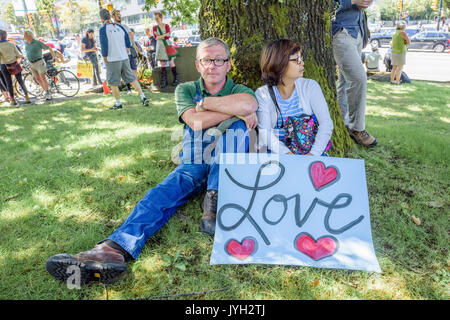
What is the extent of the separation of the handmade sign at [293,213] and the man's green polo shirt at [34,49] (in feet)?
26.6

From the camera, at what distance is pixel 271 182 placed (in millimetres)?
2266

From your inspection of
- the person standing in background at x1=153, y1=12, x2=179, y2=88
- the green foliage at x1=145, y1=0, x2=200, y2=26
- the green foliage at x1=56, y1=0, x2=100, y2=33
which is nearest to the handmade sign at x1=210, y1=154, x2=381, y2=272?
the green foliage at x1=145, y1=0, x2=200, y2=26

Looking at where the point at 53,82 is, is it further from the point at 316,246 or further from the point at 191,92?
the point at 316,246

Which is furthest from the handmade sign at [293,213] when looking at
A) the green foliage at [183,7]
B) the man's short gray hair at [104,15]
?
the man's short gray hair at [104,15]

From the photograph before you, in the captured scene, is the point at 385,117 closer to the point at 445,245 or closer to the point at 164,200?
the point at 445,245

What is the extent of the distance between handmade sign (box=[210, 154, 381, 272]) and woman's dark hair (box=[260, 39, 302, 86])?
70 cm

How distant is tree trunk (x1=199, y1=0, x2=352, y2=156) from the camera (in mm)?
2982

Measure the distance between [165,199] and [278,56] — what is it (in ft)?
4.59

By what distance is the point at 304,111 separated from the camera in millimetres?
→ 2615

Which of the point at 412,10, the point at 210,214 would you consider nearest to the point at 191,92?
the point at 210,214
